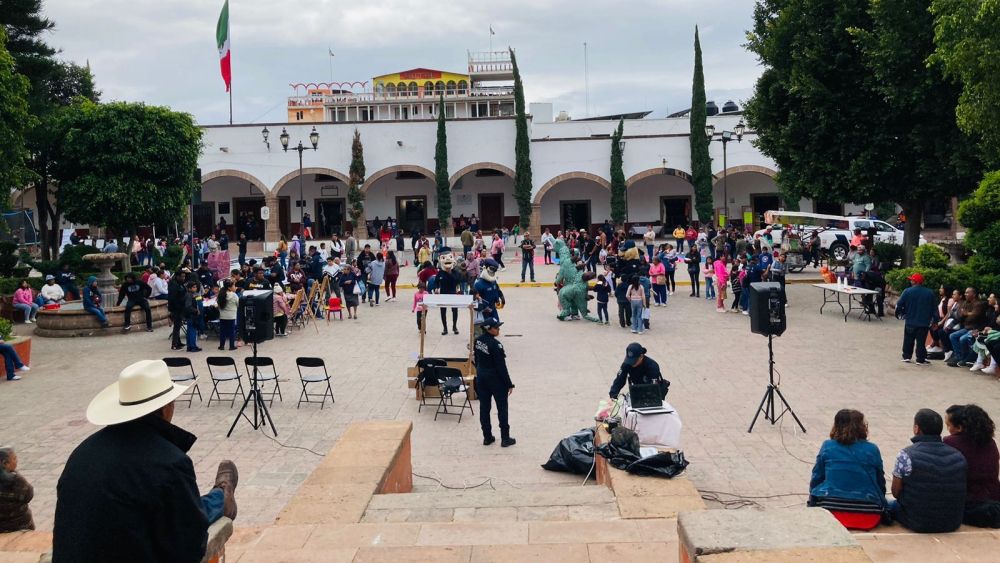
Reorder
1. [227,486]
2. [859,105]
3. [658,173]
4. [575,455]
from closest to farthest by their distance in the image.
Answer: [227,486]
[575,455]
[859,105]
[658,173]

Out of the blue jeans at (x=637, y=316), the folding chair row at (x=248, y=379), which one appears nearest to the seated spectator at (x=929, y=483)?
the folding chair row at (x=248, y=379)

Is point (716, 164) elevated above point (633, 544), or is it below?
above

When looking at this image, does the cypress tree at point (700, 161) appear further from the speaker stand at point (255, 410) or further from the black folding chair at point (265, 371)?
the speaker stand at point (255, 410)

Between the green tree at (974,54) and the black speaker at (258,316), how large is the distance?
11.4 m

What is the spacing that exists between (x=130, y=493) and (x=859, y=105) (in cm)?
2004

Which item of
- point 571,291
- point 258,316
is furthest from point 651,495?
point 571,291

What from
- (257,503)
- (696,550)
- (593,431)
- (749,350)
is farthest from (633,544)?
(749,350)

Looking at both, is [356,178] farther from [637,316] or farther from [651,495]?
[651,495]

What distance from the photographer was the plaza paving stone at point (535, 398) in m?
8.12

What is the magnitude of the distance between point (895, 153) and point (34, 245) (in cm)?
3366

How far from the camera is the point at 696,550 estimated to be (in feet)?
12.3

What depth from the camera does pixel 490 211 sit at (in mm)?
43344

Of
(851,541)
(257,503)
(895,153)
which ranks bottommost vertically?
Answer: (257,503)

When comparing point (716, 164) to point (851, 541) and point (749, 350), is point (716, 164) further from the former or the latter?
point (851, 541)
